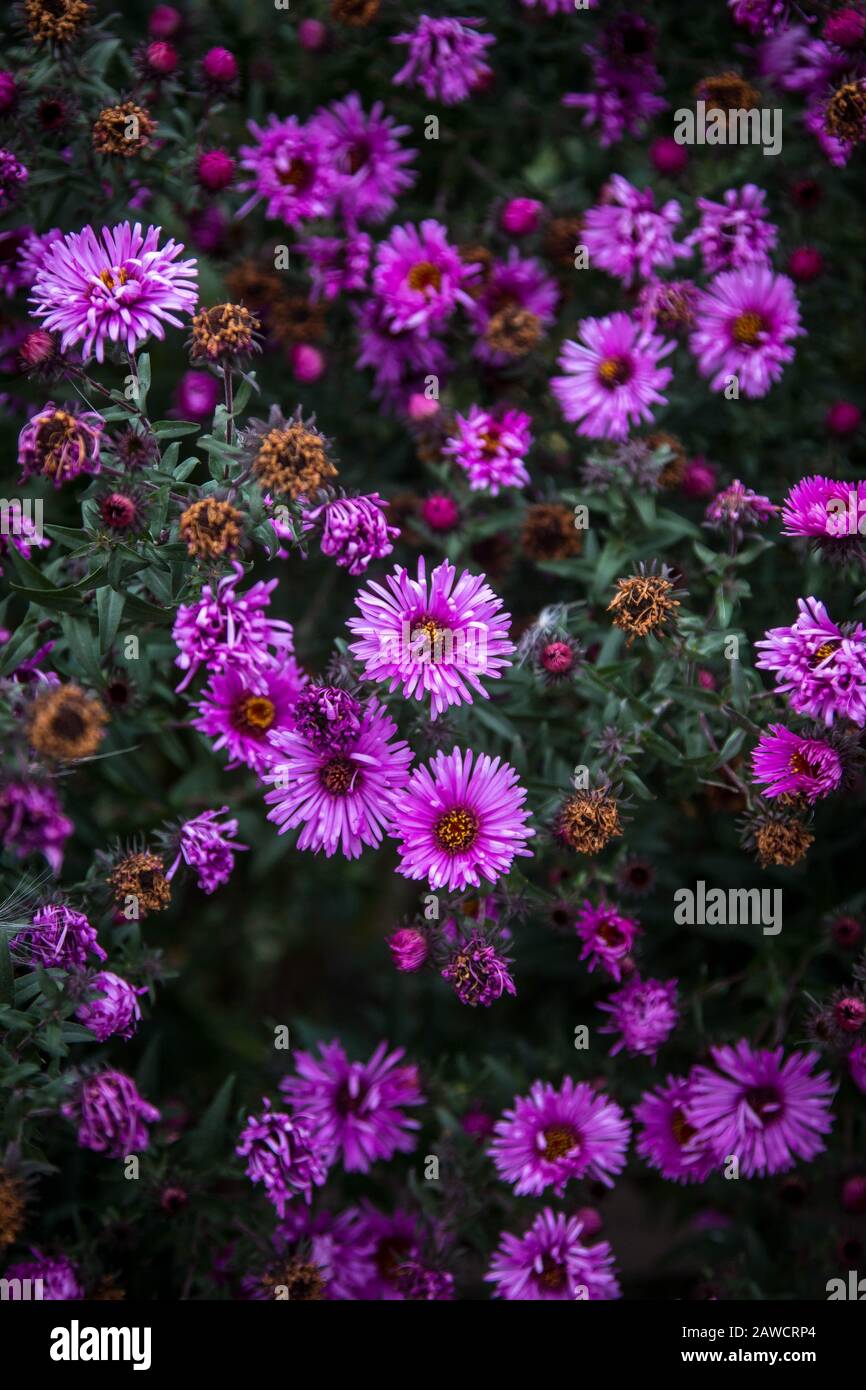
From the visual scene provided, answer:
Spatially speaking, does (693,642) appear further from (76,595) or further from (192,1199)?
(192,1199)

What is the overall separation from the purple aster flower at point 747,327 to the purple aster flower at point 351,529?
1114 millimetres

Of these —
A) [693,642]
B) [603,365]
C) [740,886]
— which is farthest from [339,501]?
[740,886]

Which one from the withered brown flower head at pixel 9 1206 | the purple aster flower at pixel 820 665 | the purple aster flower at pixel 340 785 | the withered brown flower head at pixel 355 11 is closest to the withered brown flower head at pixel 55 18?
the withered brown flower head at pixel 355 11

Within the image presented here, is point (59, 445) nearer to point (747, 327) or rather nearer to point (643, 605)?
point (643, 605)

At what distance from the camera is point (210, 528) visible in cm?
204

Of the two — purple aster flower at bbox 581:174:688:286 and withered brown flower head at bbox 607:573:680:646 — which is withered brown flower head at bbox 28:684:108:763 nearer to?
withered brown flower head at bbox 607:573:680:646

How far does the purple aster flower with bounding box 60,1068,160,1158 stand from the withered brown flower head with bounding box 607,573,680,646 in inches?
52.3

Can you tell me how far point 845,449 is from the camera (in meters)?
3.09

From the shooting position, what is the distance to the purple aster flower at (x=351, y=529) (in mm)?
2150

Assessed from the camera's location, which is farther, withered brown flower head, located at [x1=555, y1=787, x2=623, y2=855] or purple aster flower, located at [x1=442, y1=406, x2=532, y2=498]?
purple aster flower, located at [x1=442, y1=406, x2=532, y2=498]

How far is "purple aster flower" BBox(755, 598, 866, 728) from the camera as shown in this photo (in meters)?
2.12

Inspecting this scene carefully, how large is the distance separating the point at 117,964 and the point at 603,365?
1803mm

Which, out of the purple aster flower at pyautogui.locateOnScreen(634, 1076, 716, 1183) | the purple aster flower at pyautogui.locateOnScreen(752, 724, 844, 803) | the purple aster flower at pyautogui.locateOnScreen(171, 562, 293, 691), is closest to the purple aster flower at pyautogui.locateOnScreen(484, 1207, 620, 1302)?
the purple aster flower at pyautogui.locateOnScreen(634, 1076, 716, 1183)

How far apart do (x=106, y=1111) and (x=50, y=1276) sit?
1.65ft
